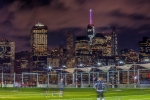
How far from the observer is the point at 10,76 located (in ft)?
343

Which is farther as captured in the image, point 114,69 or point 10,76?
point 114,69

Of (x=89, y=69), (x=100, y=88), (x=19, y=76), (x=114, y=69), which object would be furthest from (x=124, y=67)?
(x=100, y=88)

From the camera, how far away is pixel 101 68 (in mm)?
115938

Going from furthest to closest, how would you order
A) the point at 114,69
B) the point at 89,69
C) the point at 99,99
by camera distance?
the point at 89,69, the point at 114,69, the point at 99,99

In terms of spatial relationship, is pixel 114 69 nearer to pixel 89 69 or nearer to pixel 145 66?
pixel 89 69

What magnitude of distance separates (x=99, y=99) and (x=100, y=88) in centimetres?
101

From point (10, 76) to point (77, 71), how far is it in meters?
26.0

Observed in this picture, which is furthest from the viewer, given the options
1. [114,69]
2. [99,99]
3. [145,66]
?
[114,69]

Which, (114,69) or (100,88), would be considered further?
(114,69)

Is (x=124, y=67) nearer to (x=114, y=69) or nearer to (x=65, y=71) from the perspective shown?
(x=114, y=69)

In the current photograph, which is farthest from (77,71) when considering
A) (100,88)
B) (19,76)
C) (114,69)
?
(100,88)

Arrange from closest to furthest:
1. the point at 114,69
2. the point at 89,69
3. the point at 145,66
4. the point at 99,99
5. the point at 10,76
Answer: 1. the point at 99,99
2. the point at 145,66
3. the point at 10,76
4. the point at 114,69
5. the point at 89,69

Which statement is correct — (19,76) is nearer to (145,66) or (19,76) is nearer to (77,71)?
(77,71)

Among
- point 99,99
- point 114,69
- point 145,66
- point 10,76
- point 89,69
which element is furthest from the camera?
point 89,69
